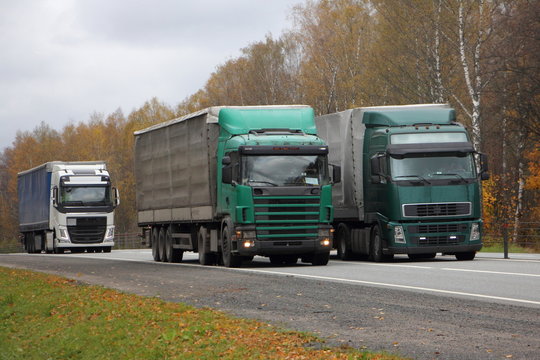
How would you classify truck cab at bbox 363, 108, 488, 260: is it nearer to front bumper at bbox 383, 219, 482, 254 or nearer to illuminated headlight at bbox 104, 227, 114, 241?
front bumper at bbox 383, 219, 482, 254

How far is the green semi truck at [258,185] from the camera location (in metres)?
26.2

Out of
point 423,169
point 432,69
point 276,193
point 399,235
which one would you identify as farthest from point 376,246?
point 432,69

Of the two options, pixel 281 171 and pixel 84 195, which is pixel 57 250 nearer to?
pixel 84 195

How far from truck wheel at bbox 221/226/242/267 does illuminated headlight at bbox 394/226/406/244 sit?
3917 millimetres

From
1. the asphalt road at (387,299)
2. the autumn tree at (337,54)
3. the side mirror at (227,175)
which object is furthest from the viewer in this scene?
the autumn tree at (337,54)

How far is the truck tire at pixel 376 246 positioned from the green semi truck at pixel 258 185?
156 cm

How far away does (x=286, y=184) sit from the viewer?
2639 centimetres

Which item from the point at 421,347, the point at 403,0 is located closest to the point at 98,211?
the point at 403,0

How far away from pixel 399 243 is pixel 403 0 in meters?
27.6

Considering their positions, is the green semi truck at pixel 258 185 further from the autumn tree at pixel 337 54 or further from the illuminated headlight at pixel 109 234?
the autumn tree at pixel 337 54

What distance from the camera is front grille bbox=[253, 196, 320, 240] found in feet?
86.0

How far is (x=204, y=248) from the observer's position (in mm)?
29156

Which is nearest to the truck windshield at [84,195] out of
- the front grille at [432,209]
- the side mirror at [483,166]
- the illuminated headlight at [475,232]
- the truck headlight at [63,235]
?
the truck headlight at [63,235]

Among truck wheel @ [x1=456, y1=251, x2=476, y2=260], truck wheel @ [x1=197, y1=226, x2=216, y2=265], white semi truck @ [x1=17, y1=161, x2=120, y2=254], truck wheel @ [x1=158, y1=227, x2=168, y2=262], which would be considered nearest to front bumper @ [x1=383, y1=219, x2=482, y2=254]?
truck wheel @ [x1=456, y1=251, x2=476, y2=260]
